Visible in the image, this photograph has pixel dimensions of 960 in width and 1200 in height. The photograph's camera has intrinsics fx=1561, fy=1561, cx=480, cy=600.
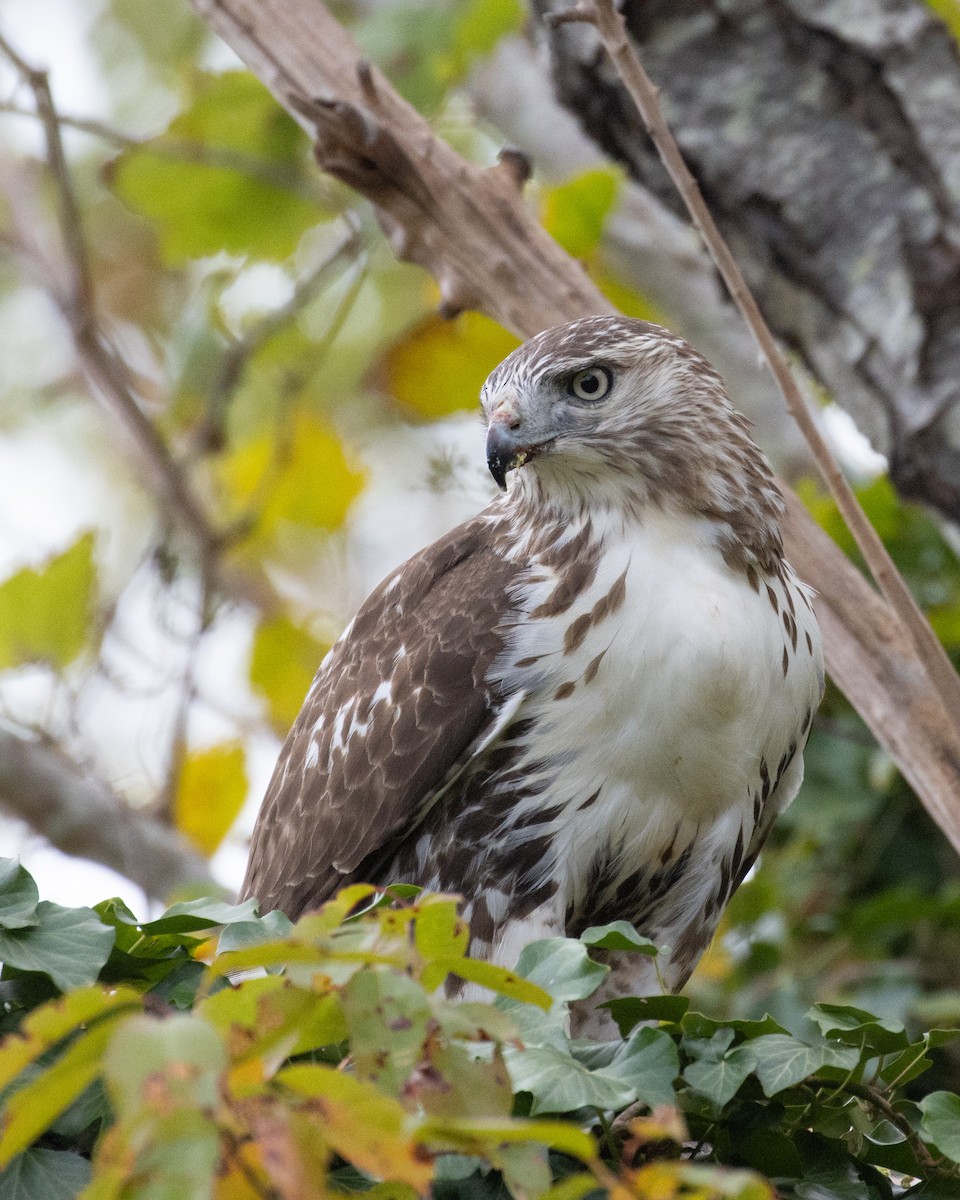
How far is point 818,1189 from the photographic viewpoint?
73.0 inches

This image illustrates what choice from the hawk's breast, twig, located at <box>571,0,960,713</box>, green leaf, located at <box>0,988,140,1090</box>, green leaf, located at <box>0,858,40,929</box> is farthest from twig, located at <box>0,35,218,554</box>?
green leaf, located at <box>0,988,140,1090</box>

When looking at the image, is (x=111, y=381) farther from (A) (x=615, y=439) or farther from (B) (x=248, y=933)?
(B) (x=248, y=933)

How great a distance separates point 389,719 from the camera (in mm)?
2988

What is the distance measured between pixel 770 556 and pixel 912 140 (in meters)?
1.43

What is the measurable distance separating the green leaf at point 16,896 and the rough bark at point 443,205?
171 centimetres

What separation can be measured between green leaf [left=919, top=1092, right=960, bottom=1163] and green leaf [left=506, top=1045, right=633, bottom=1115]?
0.37 meters

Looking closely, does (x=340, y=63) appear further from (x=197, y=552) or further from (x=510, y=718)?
(x=197, y=552)

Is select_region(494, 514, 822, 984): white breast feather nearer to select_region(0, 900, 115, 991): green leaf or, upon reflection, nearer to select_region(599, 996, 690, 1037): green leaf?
select_region(599, 996, 690, 1037): green leaf

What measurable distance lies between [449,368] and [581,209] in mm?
995

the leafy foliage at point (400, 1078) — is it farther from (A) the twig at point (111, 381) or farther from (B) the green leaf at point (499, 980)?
(A) the twig at point (111, 381)

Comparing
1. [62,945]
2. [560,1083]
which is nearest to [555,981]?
[560,1083]

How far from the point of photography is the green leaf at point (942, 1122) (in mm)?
1789

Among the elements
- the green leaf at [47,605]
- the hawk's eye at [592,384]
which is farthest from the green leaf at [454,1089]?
the green leaf at [47,605]

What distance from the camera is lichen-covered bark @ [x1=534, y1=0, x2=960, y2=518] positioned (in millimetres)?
3758
